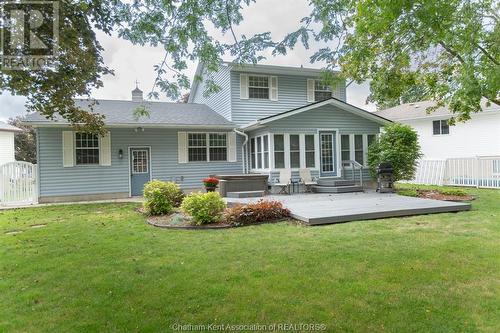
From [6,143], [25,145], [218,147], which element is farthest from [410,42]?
[25,145]

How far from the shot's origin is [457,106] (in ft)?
13.4

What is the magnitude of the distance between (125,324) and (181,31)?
11.1ft

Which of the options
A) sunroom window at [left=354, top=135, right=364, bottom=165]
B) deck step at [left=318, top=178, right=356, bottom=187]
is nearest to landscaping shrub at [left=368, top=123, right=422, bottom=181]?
sunroom window at [left=354, top=135, right=364, bottom=165]

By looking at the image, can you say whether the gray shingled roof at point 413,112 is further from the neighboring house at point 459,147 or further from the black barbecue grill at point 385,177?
the black barbecue grill at point 385,177

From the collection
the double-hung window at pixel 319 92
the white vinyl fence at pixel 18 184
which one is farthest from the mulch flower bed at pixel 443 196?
the white vinyl fence at pixel 18 184

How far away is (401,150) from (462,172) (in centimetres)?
440

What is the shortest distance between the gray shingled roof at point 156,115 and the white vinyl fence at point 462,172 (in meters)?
9.86

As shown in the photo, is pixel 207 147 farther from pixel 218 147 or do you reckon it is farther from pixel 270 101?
pixel 270 101

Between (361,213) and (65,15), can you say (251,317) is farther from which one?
(361,213)

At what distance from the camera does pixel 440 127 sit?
18.6 meters

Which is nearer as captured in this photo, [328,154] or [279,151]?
[279,151]

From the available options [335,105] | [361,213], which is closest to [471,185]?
[335,105]

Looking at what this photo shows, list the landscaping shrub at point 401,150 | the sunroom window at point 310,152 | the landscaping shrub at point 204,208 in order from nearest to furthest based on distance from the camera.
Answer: the landscaping shrub at point 204,208
the landscaping shrub at point 401,150
the sunroom window at point 310,152

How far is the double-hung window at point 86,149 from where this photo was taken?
12.6 meters
